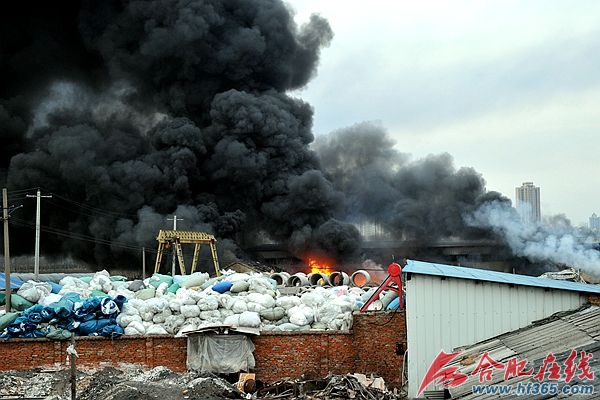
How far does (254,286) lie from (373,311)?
17.7 feet

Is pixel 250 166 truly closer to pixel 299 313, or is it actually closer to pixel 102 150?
pixel 102 150

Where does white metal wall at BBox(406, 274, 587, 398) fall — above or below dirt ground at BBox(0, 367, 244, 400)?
above

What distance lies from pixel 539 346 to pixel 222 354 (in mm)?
9080

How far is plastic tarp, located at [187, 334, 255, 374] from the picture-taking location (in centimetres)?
1877

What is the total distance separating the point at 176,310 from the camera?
2120 centimetres

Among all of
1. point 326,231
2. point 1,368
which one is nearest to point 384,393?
point 1,368

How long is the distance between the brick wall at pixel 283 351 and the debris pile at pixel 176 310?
432 millimetres

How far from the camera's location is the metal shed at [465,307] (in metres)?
15.9

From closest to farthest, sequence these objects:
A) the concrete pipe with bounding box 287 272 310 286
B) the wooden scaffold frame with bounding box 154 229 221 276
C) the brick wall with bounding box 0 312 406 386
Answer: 1. the brick wall with bounding box 0 312 406 386
2. the concrete pipe with bounding box 287 272 310 286
3. the wooden scaffold frame with bounding box 154 229 221 276

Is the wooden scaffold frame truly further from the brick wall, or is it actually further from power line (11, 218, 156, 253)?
the brick wall

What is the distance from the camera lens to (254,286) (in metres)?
23.0

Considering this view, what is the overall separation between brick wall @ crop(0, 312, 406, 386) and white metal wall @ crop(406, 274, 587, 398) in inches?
67.9

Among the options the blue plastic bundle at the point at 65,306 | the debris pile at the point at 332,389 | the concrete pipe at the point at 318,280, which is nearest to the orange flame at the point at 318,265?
the concrete pipe at the point at 318,280

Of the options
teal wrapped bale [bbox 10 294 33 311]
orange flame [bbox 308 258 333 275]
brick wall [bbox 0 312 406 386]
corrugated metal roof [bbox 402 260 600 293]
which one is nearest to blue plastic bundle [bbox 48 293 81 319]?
brick wall [bbox 0 312 406 386]
